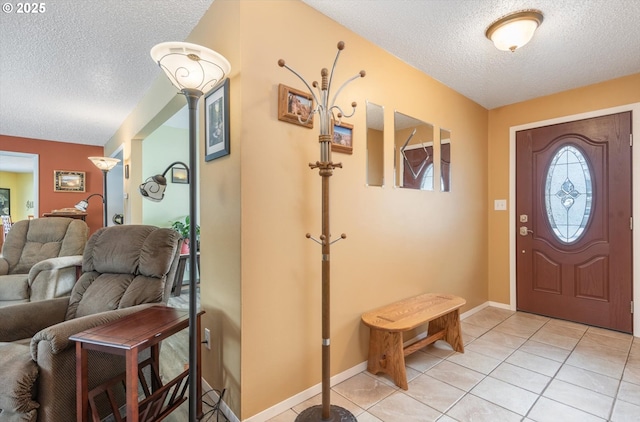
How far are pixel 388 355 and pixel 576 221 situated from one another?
2.52m

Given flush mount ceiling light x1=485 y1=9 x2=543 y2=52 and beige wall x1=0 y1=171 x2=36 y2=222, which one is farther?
beige wall x1=0 y1=171 x2=36 y2=222

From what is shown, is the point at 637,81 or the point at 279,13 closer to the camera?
the point at 279,13

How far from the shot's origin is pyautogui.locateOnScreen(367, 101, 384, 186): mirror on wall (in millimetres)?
2225

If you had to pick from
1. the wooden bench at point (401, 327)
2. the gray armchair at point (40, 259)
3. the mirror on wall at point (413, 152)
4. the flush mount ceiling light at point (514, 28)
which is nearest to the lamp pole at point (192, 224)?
the wooden bench at point (401, 327)

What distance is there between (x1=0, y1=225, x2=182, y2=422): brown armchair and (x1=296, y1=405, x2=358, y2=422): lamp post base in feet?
3.38

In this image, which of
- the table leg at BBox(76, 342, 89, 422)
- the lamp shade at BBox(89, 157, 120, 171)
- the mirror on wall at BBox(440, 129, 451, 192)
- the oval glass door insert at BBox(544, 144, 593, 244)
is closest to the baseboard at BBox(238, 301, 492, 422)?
the table leg at BBox(76, 342, 89, 422)

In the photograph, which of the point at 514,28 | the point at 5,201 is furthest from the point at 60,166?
the point at 514,28

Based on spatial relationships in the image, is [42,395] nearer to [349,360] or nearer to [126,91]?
[349,360]

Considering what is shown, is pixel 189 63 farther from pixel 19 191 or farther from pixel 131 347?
pixel 19 191

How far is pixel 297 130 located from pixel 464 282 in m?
2.52

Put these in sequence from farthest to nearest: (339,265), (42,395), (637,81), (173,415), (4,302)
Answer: (637,81)
(4,302)
(339,265)
(173,415)
(42,395)

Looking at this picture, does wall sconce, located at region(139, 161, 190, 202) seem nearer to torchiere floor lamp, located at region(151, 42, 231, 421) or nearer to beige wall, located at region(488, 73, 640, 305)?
torchiere floor lamp, located at region(151, 42, 231, 421)

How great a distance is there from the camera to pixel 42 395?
1308 millimetres

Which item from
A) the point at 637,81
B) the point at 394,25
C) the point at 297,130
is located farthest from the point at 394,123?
the point at 637,81
